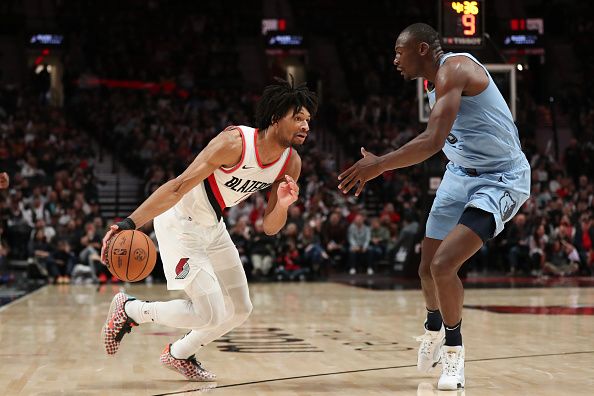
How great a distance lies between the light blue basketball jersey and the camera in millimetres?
5742

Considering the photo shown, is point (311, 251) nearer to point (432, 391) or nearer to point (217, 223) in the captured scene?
point (217, 223)

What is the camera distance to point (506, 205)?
5762 mm

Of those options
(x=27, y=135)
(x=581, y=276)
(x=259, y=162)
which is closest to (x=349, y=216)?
(x=581, y=276)

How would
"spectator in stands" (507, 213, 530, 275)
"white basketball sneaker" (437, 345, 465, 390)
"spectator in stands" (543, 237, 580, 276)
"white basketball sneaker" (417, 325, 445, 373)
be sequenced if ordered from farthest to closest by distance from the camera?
"spectator in stands" (507, 213, 530, 275) → "spectator in stands" (543, 237, 580, 276) → "white basketball sneaker" (417, 325, 445, 373) → "white basketball sneaker" (437, 345, 465, 390)

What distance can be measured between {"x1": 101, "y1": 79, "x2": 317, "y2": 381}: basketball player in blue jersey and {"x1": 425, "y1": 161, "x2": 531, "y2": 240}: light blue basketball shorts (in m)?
0.90

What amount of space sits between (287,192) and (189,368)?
1218mm

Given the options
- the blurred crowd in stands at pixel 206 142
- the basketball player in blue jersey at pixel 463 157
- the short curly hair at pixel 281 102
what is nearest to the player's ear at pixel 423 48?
the basketball player in blue jersey at pixel 463 157

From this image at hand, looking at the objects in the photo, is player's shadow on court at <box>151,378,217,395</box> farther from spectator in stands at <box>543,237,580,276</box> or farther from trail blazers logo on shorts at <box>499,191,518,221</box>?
spectator in stands at <box>543,237,580,276</box>

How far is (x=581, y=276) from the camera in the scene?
59.0ft

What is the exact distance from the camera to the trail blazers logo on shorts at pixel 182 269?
237 inches

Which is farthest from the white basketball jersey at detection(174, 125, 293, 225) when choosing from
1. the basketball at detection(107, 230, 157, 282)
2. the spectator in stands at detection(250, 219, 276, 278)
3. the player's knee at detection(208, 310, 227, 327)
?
the spectator in stands at detection(250, 219, 276, 278)

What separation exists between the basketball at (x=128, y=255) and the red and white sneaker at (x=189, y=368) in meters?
0.64

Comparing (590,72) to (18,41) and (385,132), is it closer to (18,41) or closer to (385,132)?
(385,132)

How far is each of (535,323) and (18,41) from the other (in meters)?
21.8
